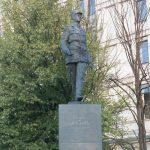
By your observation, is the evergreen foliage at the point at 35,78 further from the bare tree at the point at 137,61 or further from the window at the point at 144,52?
the window at the point at 144,52

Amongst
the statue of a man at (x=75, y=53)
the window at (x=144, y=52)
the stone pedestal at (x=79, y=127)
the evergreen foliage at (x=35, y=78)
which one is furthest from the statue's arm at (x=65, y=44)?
the window at (x=144, y=52)

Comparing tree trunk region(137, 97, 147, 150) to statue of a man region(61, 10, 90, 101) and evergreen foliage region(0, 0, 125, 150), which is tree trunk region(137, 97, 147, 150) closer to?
evergreen foliage region(0, 0, 125, 150)

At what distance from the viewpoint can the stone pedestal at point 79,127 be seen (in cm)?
1237

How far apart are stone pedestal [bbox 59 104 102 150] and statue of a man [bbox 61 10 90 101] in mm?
746

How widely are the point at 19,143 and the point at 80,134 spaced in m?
6.95

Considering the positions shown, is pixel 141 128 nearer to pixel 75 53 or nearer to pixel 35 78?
pixel 35 78

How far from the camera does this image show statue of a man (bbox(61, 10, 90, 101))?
1330cm

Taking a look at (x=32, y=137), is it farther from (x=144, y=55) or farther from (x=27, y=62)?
(x=144, y=55)

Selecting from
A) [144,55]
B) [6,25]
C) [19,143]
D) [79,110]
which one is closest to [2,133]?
[19,143]

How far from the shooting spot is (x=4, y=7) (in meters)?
21.2

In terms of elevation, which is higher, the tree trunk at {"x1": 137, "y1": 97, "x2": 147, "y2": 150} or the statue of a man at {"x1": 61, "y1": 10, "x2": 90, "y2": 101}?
the statue of a man at {"x1": 61, "y1": 10, "x2": 90, "y2": 101}

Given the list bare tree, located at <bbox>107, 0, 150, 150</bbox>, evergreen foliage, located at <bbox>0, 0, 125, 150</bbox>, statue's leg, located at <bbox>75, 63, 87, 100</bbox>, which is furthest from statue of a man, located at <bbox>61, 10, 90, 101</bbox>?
bare tree, located at <bbox>107, 0, 150, 150</bbox>

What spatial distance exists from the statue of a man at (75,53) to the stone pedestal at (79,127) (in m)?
0.75

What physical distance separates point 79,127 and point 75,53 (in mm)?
2120
